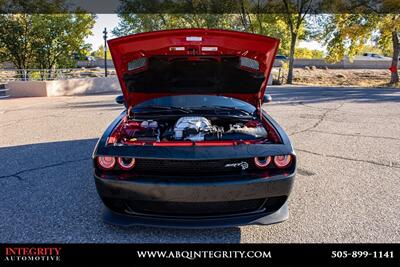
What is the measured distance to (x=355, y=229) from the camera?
2.80 m

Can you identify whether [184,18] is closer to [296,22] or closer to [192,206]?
[296,22]

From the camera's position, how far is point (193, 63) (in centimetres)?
342

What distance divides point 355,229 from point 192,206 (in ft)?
5.01

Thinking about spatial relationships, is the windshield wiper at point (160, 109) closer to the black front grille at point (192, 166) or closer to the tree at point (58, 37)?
the black front grille at point (192, 166)

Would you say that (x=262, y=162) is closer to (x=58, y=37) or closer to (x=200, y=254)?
(x=200, y=254)

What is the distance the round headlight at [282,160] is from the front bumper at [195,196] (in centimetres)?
10

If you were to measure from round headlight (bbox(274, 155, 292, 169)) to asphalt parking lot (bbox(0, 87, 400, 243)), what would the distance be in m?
0.64

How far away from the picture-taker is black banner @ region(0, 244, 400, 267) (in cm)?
238

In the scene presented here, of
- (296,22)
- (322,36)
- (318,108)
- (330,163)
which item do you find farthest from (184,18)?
(330,163)

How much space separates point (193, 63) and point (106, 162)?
59.2 inches

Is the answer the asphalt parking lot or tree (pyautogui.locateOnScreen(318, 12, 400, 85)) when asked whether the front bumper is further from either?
tree (pyautogui.locateOnScreen(318, 12, 400, 85))

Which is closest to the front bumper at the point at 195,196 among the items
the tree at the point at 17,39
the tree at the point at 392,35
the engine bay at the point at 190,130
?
the engine bay at the point at 190,130

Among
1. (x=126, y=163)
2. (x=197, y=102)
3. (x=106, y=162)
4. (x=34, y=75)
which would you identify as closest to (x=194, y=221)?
(x=126, y=163)

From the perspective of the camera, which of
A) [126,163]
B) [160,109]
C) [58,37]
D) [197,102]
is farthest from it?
[58,37]
